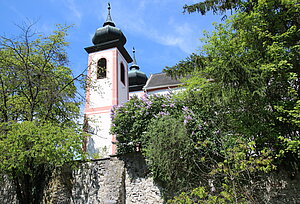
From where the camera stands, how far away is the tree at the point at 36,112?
7.89 m

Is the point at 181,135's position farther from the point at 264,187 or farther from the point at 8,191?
the point at 8,191

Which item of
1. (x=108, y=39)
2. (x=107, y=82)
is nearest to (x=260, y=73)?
(x=107, y=82)

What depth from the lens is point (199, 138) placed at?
8.50 meters

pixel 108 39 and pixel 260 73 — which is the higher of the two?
pixel 108 39

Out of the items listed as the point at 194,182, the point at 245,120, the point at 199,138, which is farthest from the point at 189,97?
the point at 194,182

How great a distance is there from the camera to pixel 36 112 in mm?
10555

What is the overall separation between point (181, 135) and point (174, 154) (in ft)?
2.01

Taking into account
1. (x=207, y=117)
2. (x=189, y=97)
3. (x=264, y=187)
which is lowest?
(x=264, y=187)

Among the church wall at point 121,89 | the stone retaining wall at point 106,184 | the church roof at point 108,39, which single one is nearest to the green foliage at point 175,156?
the stone retaining wall at point 106,184

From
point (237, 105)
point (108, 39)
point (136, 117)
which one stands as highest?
point (108, 39)

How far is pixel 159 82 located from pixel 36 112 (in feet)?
35.1

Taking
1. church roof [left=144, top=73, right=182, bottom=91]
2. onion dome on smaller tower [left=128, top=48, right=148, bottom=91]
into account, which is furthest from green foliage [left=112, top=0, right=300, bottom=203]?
onion dome on smaller tower [left=128, top=48, right=148, bottom=91]

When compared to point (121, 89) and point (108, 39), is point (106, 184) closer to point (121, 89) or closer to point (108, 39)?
point (121, 89)

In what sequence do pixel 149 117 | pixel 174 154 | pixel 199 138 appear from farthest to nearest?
1. pixel 149 117
2. pixel 199 138
3. pixel 174 154
